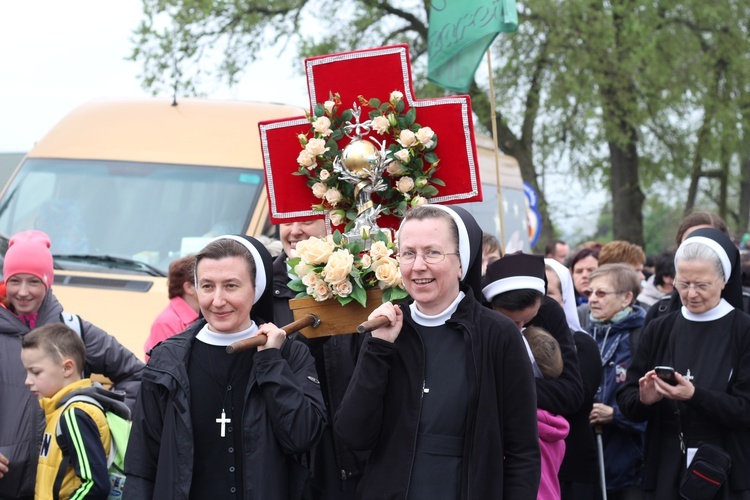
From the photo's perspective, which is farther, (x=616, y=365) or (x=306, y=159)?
(x=616, y=365)

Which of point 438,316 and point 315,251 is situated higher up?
point 315,251

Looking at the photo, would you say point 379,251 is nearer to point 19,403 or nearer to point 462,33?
point 19,403

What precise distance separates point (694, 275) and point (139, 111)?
4976mm

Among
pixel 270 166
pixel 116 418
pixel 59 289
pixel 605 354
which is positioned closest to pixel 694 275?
pixel 605 354

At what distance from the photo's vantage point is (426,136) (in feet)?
16.5

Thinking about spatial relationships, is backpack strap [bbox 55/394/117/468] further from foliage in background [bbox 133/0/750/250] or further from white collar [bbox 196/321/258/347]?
foliage in background [bbox 133/0/750/250]

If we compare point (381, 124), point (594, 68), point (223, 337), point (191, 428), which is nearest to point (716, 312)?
point (381, 124)

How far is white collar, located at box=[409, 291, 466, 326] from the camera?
413cm

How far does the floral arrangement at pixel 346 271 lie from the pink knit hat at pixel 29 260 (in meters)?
1.66

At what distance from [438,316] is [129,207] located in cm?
455

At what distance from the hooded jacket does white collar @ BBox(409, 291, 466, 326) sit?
1.64 meters

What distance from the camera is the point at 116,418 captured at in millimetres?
5070

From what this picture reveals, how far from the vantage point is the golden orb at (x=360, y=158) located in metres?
4.94

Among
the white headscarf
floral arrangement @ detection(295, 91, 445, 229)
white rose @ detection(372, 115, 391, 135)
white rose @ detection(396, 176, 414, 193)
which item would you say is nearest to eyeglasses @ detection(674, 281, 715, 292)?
the white headscarf
